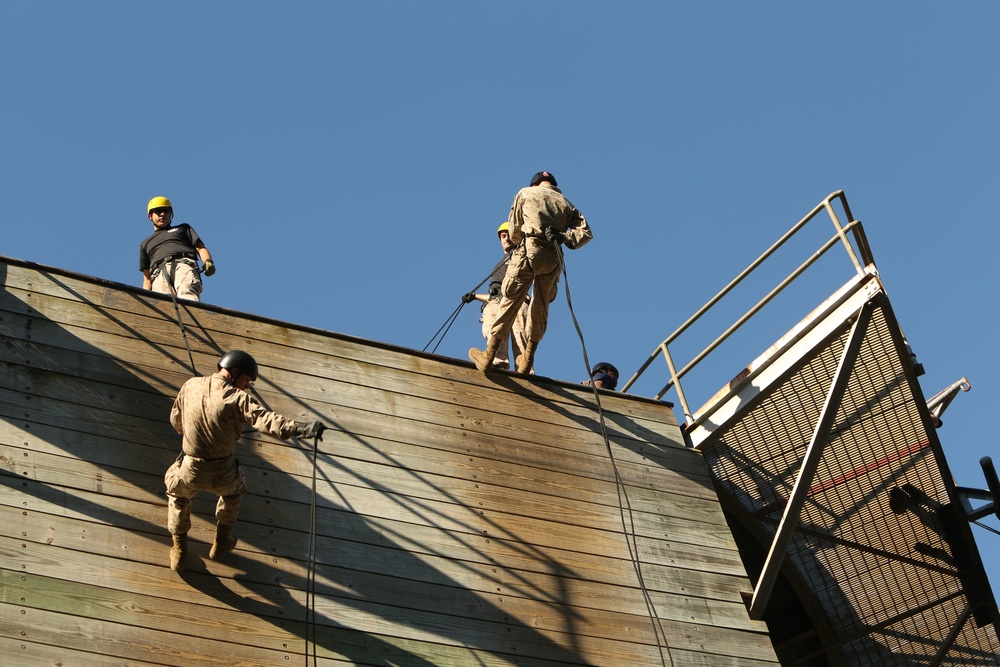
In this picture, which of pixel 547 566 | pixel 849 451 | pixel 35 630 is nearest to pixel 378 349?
pixel 547 566

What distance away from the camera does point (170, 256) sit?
36.3 ft

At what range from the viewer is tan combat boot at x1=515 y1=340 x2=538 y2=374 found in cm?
1055

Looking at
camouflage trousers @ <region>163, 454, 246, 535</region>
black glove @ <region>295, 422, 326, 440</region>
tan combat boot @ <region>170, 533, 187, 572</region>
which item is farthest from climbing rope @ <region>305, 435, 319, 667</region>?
tan combat boot @ <region>170, 533, 187, 572</region>

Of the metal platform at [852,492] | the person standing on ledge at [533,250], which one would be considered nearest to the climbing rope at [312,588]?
the person standing on ledge at [533,250]

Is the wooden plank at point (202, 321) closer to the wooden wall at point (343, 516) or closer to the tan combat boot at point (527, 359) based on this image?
the wooden wall at point (343, 516)

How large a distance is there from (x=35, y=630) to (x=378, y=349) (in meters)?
3.59

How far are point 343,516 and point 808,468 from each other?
376cm

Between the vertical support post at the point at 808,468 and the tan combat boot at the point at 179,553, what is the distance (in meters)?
4.17

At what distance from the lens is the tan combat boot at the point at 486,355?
10.1 m

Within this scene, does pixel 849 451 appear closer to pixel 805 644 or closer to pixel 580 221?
pixel 805 644

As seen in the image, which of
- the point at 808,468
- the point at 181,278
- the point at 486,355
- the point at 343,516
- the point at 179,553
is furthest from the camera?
the point at 181,278

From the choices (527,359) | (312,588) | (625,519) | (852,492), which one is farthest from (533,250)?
(852,492)

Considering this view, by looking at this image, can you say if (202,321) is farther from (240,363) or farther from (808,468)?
(808,468)

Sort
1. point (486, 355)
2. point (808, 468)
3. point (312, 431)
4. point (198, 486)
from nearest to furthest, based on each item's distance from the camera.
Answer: point (312, 431) → point (198, 486) → point (808, 468) → point (486, 355)
